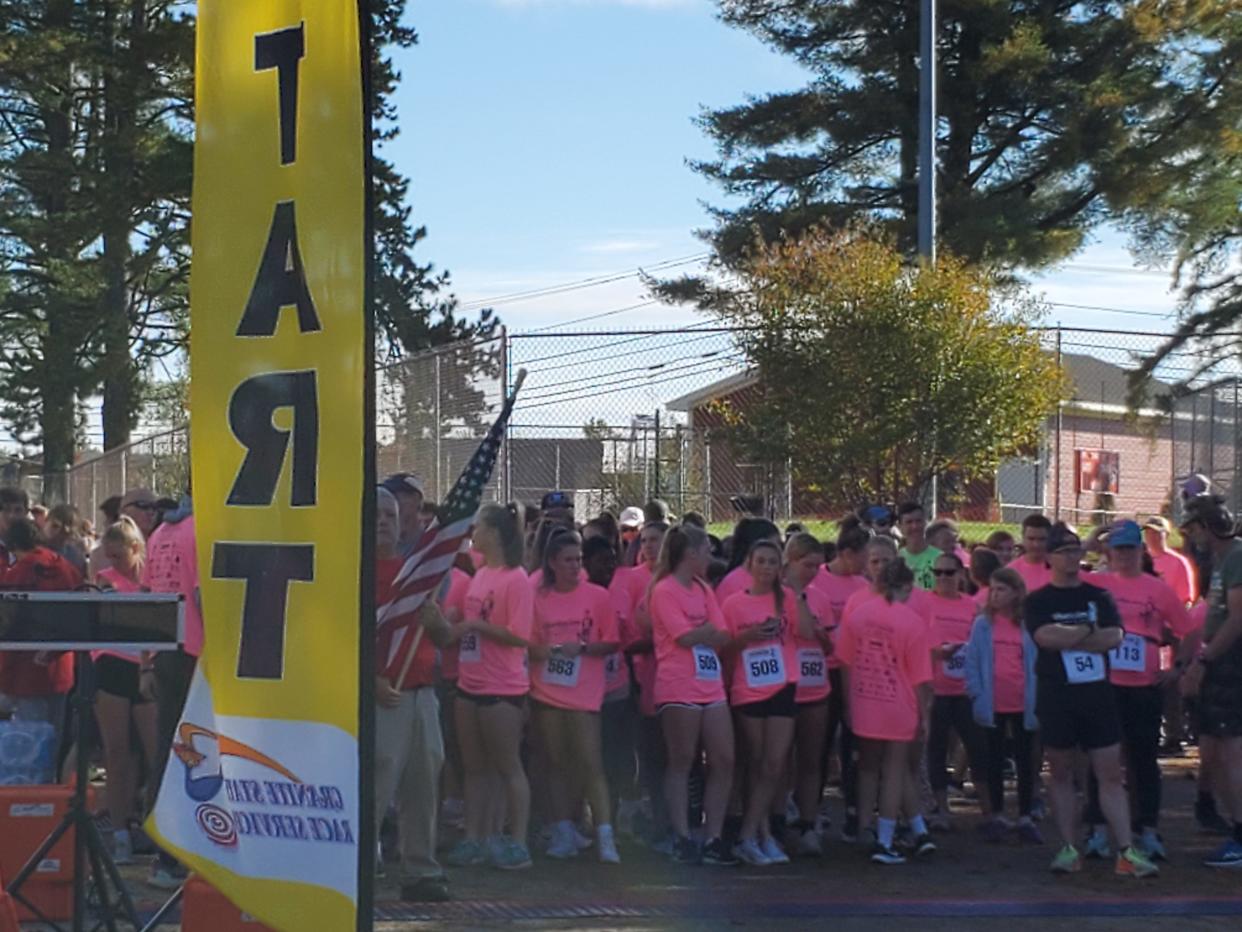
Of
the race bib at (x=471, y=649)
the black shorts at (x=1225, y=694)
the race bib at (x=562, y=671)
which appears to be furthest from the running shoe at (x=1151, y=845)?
the race bib at (x=471, y=649)

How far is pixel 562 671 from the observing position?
32.5 ft

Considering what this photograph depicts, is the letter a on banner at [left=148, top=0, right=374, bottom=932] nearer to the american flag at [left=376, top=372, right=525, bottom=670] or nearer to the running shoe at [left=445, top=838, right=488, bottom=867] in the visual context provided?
the american flag at [left=376, top=372, right=525, bottom=670]

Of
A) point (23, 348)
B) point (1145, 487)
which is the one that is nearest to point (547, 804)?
point (1145, 487)

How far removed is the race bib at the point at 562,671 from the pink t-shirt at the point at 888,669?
1620 millimetres

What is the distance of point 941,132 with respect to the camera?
28094 mm

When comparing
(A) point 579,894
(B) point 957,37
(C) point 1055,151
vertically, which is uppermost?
(B) point 957,37

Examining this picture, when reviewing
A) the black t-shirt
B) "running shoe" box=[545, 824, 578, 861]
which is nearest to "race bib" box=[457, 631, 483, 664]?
"running shoe" box=[545, 824, 578, 861]

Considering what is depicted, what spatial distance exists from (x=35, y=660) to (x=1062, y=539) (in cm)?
565

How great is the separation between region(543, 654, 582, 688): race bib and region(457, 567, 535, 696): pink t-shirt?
29 centimetres

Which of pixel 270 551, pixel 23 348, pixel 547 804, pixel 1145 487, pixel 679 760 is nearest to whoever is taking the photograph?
pixel 270 551

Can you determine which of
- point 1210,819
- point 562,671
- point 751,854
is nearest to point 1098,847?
point 1210,819

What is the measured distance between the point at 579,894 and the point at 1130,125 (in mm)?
20925

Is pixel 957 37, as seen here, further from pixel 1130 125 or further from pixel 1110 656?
pixel 1110 656

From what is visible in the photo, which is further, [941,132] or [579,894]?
[941,132]
